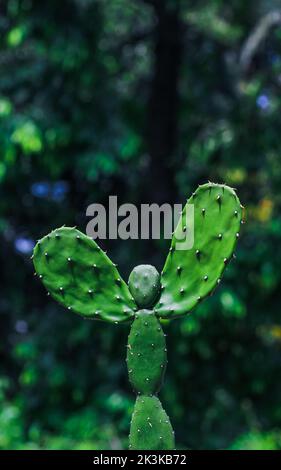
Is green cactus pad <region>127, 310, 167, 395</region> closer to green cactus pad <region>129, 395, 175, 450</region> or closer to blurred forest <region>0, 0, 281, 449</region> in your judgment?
green cactus pad <region>129, 395, 175, 450</region>

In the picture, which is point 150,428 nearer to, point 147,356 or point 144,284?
point 147,356

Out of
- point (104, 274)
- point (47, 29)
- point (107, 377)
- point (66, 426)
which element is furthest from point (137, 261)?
point (104, 274)

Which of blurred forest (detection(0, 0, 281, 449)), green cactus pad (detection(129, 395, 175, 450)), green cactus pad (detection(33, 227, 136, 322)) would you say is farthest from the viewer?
blurred forest (detection(0, 0, 281, 449))

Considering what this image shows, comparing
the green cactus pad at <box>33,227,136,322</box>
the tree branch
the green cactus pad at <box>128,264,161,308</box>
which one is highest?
the tree branch

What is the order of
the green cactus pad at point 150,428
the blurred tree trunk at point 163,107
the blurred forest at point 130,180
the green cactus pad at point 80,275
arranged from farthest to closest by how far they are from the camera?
1. the blurred tree trunk at point 163,107
2. the blurred forest at point 130,180
3. the green cactus pad at point 80,275
4. the green cactus pad at point 150,428

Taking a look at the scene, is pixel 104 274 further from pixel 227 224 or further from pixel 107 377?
pixel 107 377

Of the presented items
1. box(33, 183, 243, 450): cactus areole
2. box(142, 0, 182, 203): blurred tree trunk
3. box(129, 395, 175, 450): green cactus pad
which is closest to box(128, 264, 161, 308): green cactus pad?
box(33, 183, 243, 450): cactus areole

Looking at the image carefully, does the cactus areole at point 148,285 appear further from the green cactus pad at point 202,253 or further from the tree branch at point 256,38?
the tree branch at point 256,38

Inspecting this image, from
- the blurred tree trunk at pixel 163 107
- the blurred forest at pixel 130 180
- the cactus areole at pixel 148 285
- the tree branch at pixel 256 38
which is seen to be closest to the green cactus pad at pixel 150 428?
the cactus areole at pixel 148 285

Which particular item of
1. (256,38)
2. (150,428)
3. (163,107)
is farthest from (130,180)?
(150,428)
